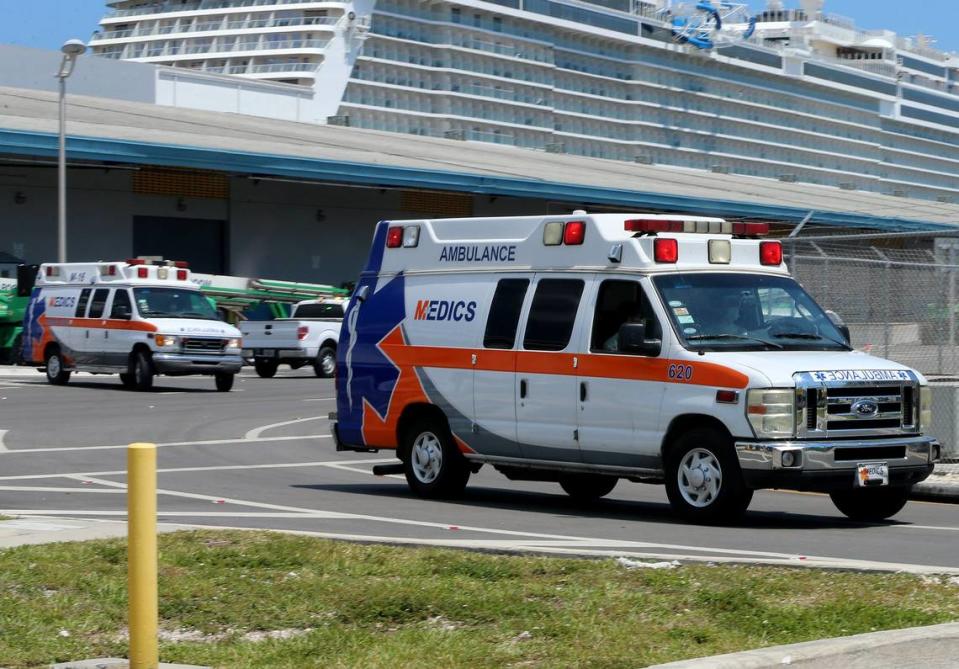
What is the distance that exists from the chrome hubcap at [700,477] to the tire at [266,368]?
27.1 metres

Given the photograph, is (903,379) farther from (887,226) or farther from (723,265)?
(887,226)

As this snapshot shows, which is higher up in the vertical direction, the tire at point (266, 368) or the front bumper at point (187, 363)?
the front bumper at point (187, 363)

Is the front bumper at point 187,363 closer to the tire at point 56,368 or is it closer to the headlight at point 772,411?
the tire at point 56,368

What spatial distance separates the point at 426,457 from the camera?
13.9m

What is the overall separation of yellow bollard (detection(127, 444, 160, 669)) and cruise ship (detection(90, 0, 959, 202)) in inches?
4129

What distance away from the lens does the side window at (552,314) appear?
1279 centimetres

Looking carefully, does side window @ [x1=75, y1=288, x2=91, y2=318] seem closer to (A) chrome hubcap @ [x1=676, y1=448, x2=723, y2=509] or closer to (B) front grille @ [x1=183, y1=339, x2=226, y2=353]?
(B) front grille @ [x1=183, y1=339, x2=226, y2=353]

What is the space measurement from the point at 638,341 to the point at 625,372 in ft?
1.25

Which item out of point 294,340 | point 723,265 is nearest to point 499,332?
point 723,265

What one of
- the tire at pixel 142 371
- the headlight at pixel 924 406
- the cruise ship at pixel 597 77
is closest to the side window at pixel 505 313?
the headlight at pixel 924 406

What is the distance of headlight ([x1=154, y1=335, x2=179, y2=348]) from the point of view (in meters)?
29.7

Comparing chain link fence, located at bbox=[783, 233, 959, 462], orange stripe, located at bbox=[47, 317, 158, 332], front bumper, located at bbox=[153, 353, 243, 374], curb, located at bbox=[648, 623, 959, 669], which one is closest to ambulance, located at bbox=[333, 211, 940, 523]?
curb, located at bbox=[648, 623, 959, 669]

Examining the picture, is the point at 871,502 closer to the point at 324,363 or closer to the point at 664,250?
the point at 664,250

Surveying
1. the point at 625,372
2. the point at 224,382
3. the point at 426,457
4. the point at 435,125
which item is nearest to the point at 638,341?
the point at 625,372
